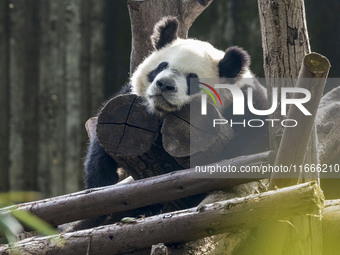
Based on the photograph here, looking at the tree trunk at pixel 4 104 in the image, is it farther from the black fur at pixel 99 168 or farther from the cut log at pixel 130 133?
the cut log at pixel 130 133

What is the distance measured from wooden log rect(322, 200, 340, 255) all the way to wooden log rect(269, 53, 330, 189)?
394mm

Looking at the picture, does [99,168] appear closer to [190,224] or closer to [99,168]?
[99,168]

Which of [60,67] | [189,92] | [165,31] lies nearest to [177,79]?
[189,92]

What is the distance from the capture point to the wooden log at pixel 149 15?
461 cm

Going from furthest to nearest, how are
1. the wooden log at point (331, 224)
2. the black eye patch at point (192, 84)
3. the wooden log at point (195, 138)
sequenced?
1. the black eye patch at point (192, 84)
2. the wooden log at point (195, 138)
3. the wooden log at point (331, 224)

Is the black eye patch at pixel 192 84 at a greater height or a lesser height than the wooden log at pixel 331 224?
greater

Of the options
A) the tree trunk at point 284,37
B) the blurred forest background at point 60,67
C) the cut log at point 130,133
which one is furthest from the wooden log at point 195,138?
the blurred forest background at point 60,67

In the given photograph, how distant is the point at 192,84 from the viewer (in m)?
3.92

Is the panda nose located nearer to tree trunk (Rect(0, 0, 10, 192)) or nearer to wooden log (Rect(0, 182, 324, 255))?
wooden log (Rect(0, 182, 324, 255))

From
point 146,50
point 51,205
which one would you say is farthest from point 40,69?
point 51,205

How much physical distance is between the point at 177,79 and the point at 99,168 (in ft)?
2.56

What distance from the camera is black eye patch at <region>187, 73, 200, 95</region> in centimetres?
388

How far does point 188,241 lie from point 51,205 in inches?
39.2

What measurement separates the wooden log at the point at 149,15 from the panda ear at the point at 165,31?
398mm
